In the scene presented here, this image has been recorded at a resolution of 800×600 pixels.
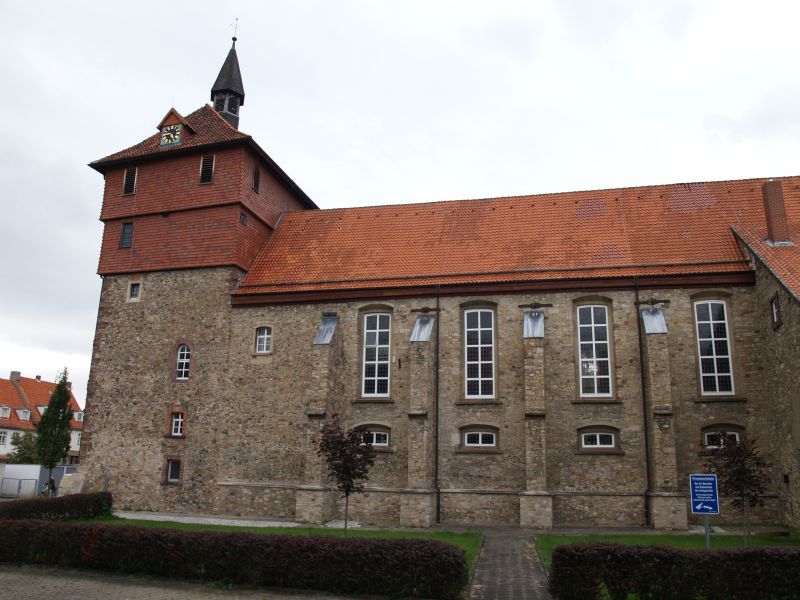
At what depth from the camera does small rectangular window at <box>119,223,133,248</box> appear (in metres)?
28.3

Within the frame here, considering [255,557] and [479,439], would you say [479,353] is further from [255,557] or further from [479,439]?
[255,557]

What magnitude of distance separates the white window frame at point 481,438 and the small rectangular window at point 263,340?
8.14 meters

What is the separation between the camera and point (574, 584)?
11.6 m

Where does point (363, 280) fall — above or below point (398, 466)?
above

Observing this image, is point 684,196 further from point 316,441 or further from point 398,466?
point 316,441

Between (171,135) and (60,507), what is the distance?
15.9 m

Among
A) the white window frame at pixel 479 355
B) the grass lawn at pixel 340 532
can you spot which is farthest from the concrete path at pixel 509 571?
the white window frame at pixel 479 355

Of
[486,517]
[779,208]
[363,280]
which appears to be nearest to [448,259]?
[363,280]

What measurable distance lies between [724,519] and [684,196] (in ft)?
39.9

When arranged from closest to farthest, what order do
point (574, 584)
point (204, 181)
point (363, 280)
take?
1. point (574, 584)
2. point (363, 280)
3. point (204, 181)

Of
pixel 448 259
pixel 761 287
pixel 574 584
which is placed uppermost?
pixel 448 259

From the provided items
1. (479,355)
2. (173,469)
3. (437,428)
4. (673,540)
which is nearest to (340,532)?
(437,428)

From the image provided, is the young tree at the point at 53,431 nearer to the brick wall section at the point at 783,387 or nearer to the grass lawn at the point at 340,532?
the grass lawn at the point at 340,532

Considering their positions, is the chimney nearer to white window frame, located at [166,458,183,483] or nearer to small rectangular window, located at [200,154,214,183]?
small rectangular window, located at [200,154,214,183]
